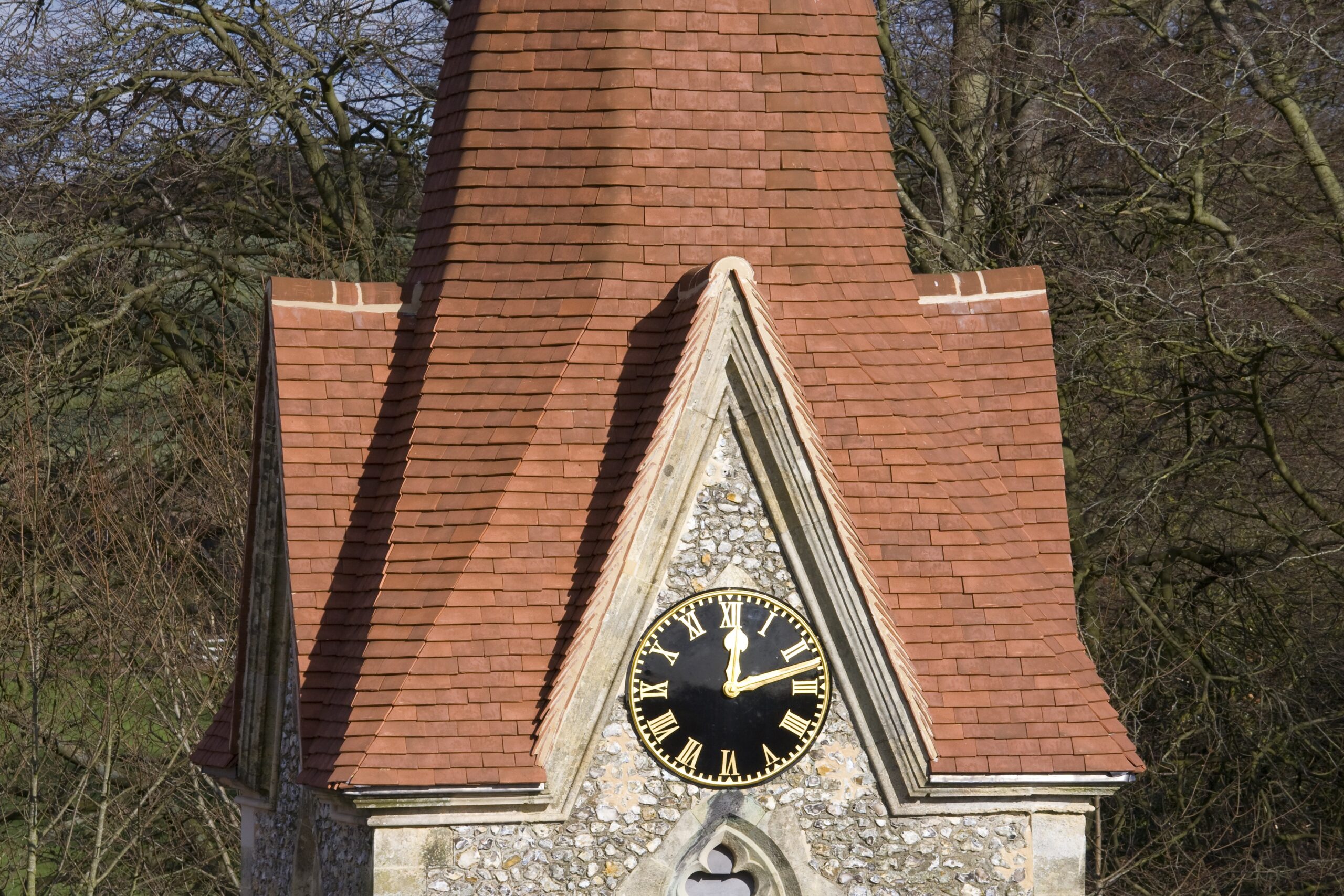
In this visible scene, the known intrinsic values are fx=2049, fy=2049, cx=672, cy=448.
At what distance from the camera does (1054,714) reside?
9.59 m

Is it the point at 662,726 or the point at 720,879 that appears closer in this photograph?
the point at 662,726

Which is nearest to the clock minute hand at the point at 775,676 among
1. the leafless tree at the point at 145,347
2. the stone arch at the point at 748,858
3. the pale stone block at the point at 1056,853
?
the stone arch at the point at 748,858

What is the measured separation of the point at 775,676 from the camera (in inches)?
372

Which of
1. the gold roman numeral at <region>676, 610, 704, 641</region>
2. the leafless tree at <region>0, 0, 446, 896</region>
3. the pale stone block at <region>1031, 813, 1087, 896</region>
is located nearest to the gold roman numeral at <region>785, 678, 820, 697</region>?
the gold roman numeral at <region>676, 610, 704, 641</region>

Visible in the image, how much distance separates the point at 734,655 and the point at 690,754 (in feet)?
1.64

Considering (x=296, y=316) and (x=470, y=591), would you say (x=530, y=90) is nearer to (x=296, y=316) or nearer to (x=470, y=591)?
(x=296, y=316)

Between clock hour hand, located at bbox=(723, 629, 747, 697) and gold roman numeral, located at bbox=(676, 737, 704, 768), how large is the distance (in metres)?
0.28

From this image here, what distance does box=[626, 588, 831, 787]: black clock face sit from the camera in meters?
9.34

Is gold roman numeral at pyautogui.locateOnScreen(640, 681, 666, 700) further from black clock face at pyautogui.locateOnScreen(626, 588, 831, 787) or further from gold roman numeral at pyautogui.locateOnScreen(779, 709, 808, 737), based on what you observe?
gold roman numeral at pyautogui.locateOnScreen(779, 709, 808, 737)

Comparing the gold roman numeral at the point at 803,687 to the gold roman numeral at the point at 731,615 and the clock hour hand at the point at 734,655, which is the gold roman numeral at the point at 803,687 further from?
the gold roman numeral at the point at 731,615

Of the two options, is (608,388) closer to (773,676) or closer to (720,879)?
(773,676)

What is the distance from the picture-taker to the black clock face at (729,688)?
9.34 m

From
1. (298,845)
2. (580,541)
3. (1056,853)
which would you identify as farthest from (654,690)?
(298,845)

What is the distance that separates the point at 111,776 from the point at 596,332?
1146cm
